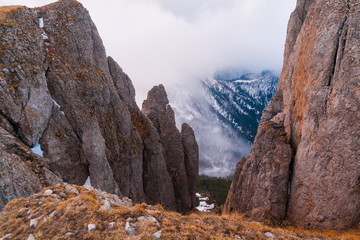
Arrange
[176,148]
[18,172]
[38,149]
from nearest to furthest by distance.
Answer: [18,172] → [38,149] → [176,148]

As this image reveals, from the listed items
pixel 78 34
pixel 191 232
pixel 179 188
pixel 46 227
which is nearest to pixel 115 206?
pixel 46 227

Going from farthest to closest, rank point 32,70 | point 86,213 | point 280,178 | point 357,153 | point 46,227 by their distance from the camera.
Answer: point 280,178 < point 32,70 < point 357,153 < point 86,213 < point 46,227

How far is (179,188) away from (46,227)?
53.3 metres

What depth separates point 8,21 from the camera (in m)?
32.1

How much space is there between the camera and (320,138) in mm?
29531

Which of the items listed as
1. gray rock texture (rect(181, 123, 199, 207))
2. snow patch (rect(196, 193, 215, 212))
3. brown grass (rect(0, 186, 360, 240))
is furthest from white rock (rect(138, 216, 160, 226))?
snow patch (rect(196, 193, 215, 212))

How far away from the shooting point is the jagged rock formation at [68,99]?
2984 cm

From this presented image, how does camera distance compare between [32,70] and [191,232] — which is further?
[32,70]

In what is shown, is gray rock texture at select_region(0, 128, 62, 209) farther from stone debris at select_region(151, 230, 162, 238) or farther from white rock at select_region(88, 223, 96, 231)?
stone debris at select_region(151, 230, 162, 238)

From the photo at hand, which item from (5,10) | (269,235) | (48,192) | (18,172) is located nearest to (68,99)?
(5,10)

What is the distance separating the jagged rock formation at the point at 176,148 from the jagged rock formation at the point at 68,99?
14.8 meters

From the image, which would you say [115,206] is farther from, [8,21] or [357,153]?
[8,21]

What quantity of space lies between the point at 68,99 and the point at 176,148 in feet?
113

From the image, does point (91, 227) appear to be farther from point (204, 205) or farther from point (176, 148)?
point (204, 205)
